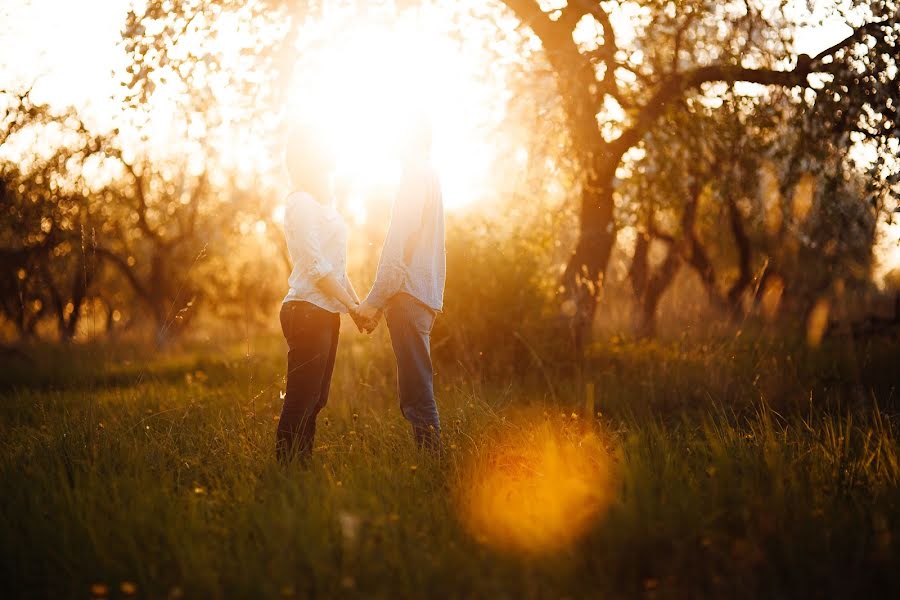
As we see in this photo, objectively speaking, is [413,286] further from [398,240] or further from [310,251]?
[310,251]

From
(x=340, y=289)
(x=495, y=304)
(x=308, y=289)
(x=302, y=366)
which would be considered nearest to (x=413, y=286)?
(x=340, y=289)

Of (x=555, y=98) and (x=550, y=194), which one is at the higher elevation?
(x=555, y=98)

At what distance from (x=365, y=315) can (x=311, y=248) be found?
55cm

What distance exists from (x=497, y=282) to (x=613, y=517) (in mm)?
6270

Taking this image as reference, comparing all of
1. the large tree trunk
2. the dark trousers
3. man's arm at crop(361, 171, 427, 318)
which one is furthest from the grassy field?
the large tree trunk

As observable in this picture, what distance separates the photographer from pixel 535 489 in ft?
12.7

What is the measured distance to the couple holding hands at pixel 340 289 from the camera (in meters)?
4.50

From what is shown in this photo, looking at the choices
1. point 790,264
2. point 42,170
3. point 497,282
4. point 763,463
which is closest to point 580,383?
point 497,282

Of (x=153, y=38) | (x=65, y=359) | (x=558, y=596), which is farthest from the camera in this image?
(x=65, y=359)

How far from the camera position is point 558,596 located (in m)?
2.88

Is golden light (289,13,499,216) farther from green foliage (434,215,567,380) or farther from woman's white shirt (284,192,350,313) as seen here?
woman's white shirt (284,192,350,313)

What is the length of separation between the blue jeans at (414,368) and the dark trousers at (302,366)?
Answer: 409 mm

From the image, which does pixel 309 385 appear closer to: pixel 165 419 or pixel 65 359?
pixel 165 419

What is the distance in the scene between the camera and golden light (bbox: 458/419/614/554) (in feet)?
10.9
